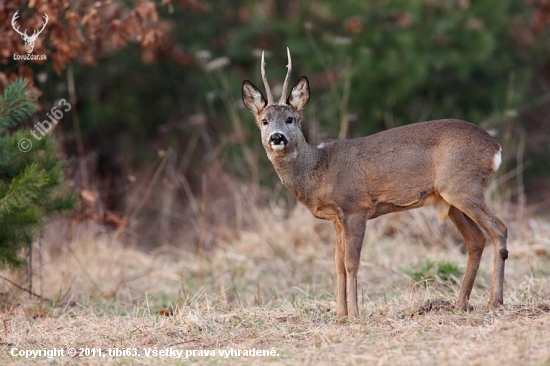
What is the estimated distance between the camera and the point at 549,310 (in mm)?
5895

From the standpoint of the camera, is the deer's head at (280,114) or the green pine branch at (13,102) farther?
the green pine branch at (13,102)

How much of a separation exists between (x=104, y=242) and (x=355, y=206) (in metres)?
5.38

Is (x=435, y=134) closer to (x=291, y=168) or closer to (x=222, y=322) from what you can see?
(x=291, y=168)

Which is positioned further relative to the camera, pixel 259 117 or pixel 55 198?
pixel 55 198

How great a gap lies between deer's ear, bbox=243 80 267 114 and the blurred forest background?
142 inches

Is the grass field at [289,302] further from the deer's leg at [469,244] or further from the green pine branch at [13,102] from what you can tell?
the green pine branch at [13,102]

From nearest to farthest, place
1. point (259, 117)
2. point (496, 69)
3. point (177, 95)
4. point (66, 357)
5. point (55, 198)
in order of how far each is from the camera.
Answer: point (66, 357), point (259, 117), point (55, 198), point (496, 69), point (177, 95)

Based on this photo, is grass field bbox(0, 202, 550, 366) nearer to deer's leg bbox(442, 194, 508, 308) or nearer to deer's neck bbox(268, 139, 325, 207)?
deer's leg bbox(442, 194, 508, 308)

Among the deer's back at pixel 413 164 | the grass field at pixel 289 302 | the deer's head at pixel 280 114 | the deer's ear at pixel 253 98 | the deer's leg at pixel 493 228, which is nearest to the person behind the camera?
the grass field at pixel 289 302

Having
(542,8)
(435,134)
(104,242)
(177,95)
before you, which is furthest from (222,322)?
(542,8)

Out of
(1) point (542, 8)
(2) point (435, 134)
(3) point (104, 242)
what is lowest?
(3) point (104, 242)

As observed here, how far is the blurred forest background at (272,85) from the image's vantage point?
43.7 feet

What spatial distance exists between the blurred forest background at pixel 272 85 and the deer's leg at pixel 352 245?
411 cm

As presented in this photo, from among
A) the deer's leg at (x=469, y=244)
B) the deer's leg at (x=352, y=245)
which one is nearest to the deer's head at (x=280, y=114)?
the deer's leg at (x=352, y=245)
